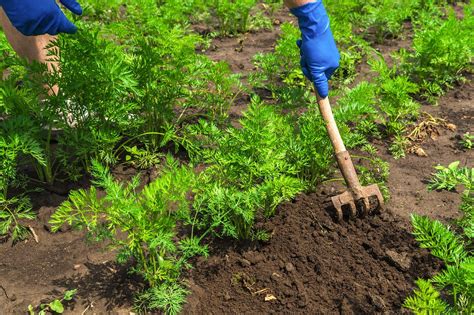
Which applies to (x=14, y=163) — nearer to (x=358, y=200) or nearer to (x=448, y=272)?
(x=358, y=200)

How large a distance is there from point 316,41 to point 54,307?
2.24 m

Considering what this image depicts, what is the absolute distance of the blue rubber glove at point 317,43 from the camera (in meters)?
2.98

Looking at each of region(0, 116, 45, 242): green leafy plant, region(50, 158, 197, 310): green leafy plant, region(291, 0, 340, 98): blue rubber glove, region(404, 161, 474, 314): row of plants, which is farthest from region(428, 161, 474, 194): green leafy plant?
region(0, 116, 45, 242): green leafy plant

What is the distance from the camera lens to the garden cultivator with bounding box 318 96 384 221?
2.94 meters

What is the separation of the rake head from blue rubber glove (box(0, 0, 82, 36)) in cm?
202

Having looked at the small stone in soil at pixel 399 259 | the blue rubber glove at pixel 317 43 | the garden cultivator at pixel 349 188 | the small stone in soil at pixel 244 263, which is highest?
the blue rubber glove at pixel 317 43

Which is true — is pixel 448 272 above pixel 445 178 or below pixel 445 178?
above

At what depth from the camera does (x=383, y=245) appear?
2.81m

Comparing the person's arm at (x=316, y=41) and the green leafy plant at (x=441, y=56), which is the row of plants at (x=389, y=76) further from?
the person's arm at (x=316, y=41)

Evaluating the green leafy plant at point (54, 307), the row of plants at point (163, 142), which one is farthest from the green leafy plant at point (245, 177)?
the green leafy plant at point (54, 307)

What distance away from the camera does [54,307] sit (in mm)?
2496

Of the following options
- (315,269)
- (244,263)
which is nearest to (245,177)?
(244,263)

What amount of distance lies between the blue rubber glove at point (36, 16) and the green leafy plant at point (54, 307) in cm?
158

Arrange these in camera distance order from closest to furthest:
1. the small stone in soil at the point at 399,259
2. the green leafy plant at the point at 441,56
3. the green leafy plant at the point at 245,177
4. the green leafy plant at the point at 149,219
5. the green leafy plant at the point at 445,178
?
the green leafy plant at the point at 149,219, the green leafy plant at the point at 245,177, the small stone in soil at the point at 399,259, the green leafy plant at the point at 445,178, the green leafy plant at the point at 441,56
